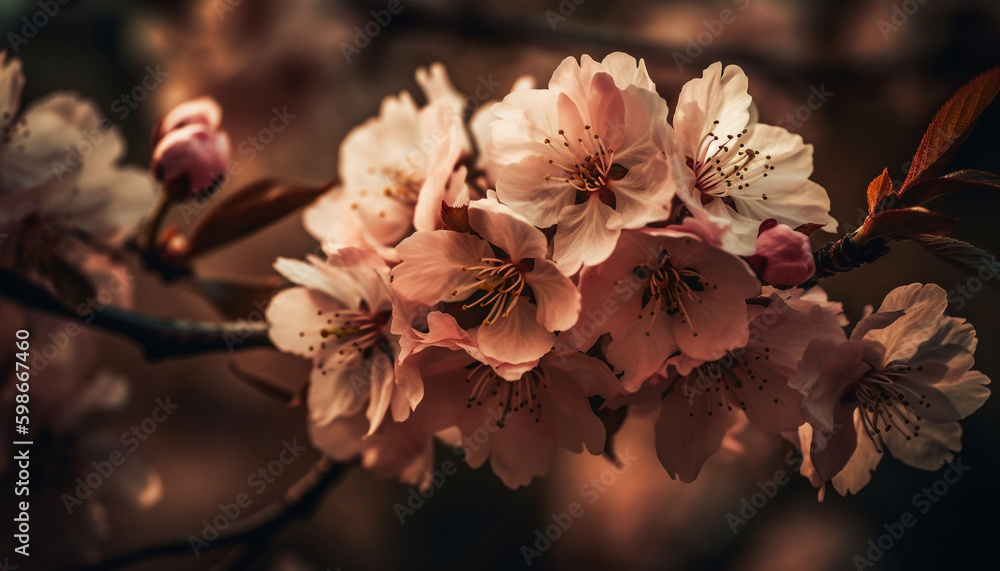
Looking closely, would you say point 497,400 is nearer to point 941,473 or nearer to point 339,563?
point 941,473

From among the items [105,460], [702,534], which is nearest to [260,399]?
[105,460]

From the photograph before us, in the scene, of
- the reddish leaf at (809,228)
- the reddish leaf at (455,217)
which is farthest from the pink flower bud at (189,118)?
the reddish leaf at (809,228)

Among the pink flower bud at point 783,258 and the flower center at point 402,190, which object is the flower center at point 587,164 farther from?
the flower center at point 402,190

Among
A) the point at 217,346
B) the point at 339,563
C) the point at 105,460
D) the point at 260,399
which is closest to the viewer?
the point at 217,346
